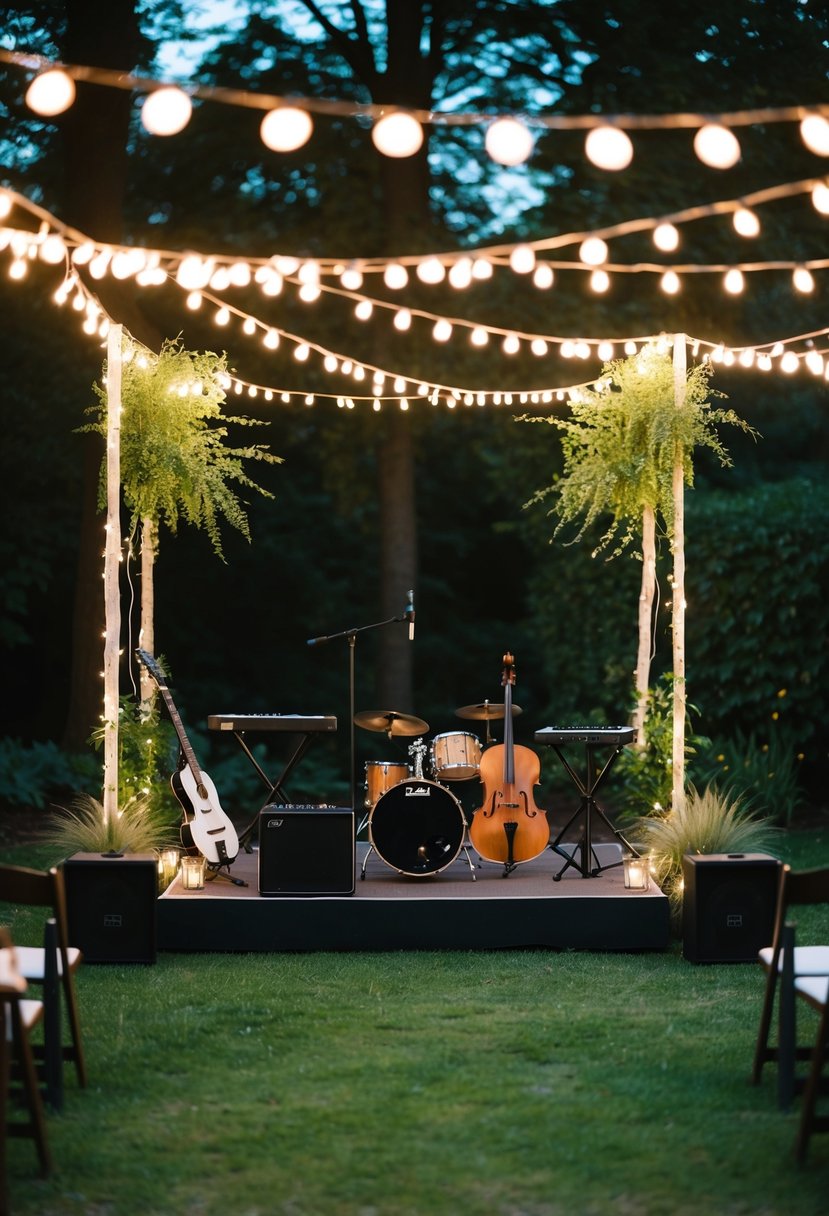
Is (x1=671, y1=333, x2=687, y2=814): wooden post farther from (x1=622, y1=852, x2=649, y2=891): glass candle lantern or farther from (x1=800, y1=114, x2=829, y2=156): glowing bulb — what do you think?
(x1=800, y1=114, x2=829, y2=156): glowing bulb

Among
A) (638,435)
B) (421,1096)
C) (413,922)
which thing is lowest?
(421,1096)

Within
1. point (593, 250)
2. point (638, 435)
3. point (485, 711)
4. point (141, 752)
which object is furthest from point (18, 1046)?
point (638, 435)

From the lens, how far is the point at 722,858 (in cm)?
620

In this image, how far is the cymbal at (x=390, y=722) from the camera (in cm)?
743

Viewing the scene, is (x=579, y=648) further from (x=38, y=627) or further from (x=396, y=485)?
(x=38, y=627)

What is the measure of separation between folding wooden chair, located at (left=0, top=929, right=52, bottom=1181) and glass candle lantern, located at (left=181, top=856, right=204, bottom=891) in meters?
2.62

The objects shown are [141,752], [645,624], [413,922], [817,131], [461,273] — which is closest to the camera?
[817,131]

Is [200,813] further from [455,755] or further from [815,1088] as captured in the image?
[815,1088]

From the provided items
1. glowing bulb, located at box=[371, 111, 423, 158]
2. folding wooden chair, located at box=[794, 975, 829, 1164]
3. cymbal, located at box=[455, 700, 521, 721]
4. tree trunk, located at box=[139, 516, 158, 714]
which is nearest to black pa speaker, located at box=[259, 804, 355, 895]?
cymbal, located at box=[455, 700, 521, 721]

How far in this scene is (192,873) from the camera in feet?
21.6

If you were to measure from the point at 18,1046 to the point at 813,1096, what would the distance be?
2113 millimetres

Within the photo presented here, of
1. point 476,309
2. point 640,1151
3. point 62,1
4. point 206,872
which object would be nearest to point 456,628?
point 476,309

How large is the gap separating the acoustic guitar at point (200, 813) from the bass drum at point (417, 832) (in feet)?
2.46

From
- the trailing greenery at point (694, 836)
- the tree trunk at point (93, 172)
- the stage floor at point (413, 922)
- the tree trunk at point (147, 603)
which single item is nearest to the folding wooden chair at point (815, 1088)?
the stage floor at point (413, 922)
